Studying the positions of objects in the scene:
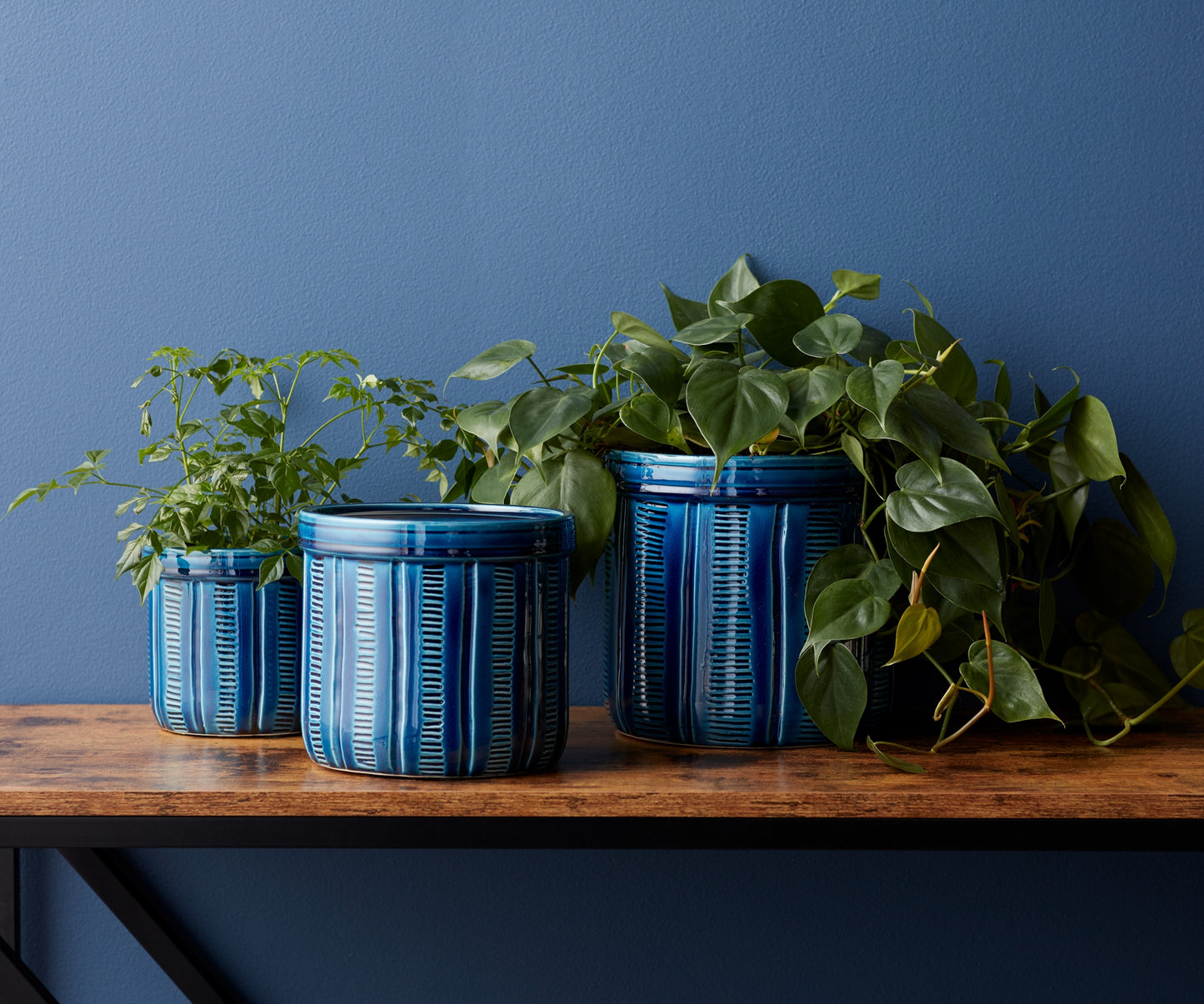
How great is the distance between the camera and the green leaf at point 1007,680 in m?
0.75

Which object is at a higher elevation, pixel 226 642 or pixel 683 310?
pixel 683 310

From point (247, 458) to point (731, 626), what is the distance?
0.43 meters

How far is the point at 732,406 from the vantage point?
2.41 ft

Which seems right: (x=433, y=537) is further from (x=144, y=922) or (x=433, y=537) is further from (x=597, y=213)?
(x=144, y=922)

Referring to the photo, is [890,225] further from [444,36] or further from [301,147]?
[301,147]

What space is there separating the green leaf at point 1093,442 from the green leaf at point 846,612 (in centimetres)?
23

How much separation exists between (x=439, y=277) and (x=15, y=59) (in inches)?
18.9

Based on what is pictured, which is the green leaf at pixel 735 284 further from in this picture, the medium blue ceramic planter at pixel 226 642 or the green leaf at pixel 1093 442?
the medium blue ceramic planter at pixel 226 642

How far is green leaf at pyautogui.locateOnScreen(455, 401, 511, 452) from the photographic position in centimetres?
80

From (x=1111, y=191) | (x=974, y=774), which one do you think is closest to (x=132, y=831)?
(x=974, y=774)

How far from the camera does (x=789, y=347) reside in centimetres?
87

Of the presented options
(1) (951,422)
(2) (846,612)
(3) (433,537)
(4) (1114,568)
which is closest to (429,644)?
(3) (433,537)

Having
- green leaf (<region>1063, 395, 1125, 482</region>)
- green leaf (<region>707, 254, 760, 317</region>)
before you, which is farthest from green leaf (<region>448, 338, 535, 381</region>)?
green leaf (<region>1063, 395, 1125, 482</region>)

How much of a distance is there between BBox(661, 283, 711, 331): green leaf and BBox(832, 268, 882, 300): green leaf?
13cm
